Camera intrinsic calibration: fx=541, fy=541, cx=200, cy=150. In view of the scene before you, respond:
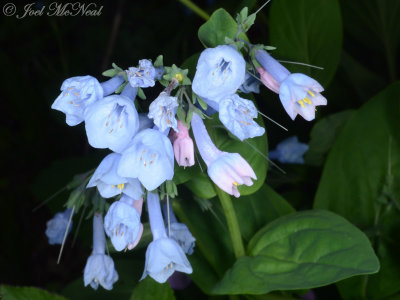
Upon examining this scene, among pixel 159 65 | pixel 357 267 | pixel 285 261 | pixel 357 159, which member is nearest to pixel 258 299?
pixel 285 261

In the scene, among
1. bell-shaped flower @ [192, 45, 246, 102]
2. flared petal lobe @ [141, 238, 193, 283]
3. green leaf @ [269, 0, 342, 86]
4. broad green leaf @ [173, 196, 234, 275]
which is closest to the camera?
bell-shaped flower @ [192, 45, 246, 102]

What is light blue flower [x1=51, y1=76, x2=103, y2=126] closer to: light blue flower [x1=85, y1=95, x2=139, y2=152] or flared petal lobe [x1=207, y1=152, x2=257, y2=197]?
light blue flower [x1=85, y1=95, x2=139, y2=152]

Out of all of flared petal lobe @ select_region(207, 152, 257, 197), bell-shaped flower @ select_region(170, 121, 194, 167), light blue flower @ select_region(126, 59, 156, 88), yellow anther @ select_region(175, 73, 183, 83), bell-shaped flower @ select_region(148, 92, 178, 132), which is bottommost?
flared petal lobe @ select_region(207, 152, 257, 197)

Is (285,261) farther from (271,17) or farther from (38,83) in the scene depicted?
(38,83)

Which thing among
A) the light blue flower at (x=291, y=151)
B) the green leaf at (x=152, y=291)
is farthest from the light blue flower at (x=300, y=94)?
the light blue flower at (x=291, y=151)

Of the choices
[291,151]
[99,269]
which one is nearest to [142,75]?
[99,269]

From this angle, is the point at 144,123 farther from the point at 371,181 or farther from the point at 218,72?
the point at 371,181

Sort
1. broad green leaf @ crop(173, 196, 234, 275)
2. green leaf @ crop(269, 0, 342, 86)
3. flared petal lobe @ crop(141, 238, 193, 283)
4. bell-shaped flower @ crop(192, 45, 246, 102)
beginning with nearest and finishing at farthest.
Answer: bell-shaped flower @ crop(192, 45, 246, 102), flared petal lobe @ crop(141, 238, 193, 283), broad green leaf @ crop(173, 196, 234, 275), green leaf @ crop(269, 0, 342, 86)

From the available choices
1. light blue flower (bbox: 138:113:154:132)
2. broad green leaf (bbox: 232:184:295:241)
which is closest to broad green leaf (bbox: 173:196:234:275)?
broad green leaf (bbox: 232:184:295:241)
